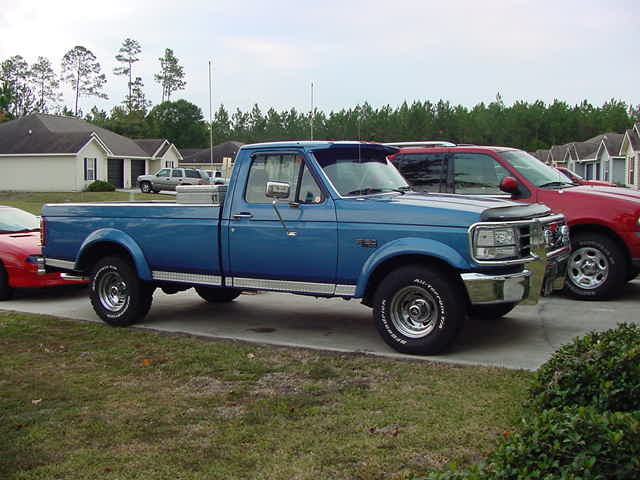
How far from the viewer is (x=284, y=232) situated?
7664 millimetres

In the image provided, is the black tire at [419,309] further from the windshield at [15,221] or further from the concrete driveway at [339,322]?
the windshield at [15,221]

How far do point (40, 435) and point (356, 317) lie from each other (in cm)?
477

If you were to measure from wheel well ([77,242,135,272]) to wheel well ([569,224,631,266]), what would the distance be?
19.1ft

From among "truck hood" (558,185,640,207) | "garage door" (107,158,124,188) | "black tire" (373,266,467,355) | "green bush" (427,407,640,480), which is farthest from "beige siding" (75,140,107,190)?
"green bush" (427,407,640,480)

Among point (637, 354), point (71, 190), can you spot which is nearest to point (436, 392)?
point (637, 354)

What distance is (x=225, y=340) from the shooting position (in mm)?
7961

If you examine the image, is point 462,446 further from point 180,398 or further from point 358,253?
point 358,253

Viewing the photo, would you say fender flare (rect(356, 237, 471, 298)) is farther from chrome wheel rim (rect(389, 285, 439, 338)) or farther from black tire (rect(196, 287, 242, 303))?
black tire (rect(196, 287, 242, 303))

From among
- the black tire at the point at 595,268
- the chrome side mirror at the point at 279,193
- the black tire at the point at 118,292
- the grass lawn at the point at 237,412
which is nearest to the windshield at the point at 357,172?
the chrome side mirror at the point at 279,193

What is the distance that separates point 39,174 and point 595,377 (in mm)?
51550

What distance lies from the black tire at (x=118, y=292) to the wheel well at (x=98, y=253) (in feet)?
0.30

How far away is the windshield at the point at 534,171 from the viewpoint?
1023cm

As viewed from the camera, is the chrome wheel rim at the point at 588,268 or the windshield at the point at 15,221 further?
the windshield at the point at 15,221

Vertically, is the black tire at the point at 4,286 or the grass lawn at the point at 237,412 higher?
the black tire at the point at 4,286
